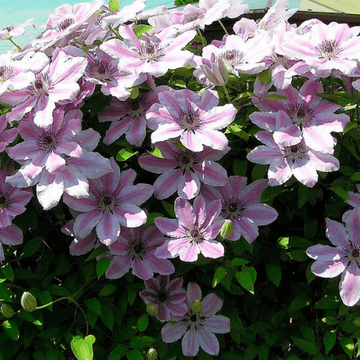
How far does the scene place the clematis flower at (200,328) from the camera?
1052 mm

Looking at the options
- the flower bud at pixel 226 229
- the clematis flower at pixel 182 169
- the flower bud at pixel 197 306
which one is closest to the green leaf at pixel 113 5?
the clematis flower at pixel 182 169

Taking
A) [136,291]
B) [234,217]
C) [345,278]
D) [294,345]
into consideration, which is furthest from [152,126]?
[294,345]

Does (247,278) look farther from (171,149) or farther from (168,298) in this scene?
(171,149)

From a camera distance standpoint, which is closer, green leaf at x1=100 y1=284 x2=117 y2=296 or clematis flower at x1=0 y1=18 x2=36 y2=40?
green leaf at x1=100 y1=284 x2=117 y2=296

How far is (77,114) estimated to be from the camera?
993mm

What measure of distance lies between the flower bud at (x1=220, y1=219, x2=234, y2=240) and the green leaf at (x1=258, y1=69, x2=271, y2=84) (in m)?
0.31

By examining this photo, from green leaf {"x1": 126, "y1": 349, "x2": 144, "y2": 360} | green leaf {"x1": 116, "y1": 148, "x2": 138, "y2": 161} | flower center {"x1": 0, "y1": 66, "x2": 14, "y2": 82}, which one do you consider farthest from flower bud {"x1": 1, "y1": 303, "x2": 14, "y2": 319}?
flower center {"x1": 0, "y1": 66, "x2": 14, "y2": 82}

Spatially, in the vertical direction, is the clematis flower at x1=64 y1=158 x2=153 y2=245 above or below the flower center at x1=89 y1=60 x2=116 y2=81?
below

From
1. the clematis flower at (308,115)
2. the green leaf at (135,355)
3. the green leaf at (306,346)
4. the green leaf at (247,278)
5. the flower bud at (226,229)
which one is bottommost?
the green leaf at (306,346)

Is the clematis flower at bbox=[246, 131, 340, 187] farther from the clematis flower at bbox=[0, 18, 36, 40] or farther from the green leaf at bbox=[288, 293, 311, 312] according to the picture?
the clematis flower at bbox=[0, 18, 36, 40]

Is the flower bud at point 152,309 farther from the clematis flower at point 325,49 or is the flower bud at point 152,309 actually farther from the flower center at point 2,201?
the clematis flower at point 325,49

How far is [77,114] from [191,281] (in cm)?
46

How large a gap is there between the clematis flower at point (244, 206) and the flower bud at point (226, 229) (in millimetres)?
54

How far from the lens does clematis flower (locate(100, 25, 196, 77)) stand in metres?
1.01
